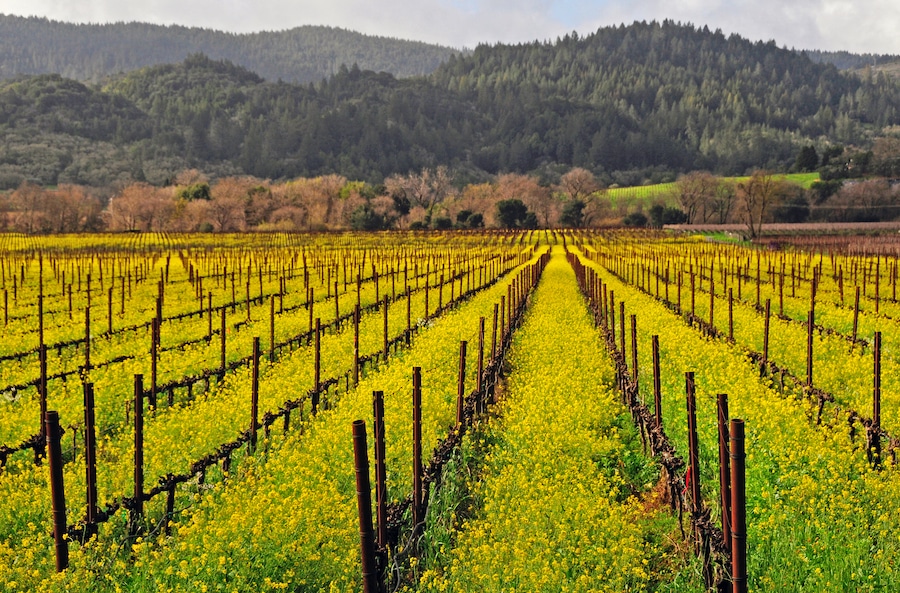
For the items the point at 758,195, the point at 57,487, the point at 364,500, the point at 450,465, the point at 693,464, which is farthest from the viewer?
the point at 758,195

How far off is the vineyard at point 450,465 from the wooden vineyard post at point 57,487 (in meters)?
0.01

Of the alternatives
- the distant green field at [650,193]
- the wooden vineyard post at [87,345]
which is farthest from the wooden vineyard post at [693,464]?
the distant green field at [650,193]

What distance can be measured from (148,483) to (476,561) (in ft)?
11.5

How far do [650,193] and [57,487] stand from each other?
483 feet

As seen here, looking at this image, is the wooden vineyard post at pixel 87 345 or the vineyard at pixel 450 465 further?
Answer: the wooden vineyard post at pixel 87 345

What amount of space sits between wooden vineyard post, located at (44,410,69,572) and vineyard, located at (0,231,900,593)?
0.05 feet

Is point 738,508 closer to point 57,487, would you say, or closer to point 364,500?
point 364,500

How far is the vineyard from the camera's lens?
18.9 ft

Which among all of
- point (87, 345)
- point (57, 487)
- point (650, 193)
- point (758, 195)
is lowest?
point (57, 487)

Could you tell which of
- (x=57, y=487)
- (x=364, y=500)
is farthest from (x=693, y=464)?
(x=57, y=487)

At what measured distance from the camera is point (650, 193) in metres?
146

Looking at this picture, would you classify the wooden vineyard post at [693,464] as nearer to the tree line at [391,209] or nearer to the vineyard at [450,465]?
the vineyard at [450,465]

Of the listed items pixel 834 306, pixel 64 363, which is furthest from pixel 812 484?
pixel 834 306

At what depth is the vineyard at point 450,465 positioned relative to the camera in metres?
5.77
